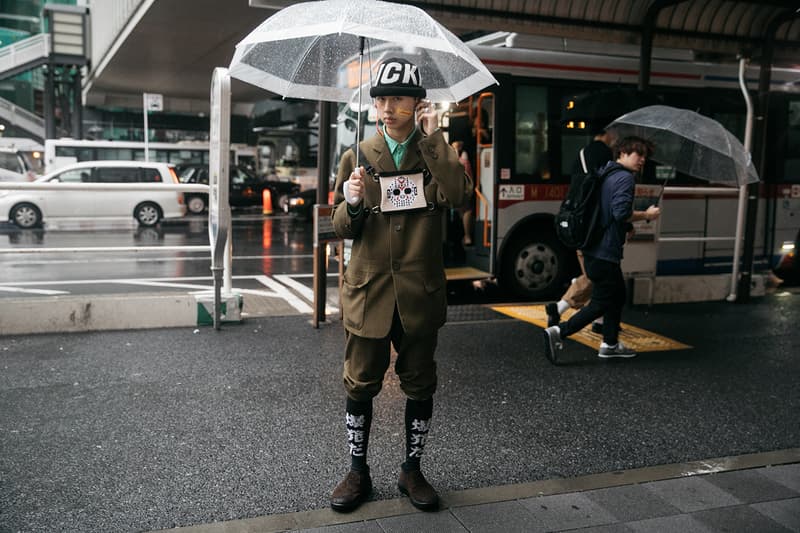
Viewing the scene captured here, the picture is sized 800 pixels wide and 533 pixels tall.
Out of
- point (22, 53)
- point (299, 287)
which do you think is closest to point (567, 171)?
point (299, 287)

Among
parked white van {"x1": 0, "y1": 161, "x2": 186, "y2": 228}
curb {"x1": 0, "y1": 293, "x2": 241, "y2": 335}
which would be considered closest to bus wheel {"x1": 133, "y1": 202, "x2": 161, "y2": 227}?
parked white van {"x1": 0, "y1": 161, "x2": 186, "y2": 228}

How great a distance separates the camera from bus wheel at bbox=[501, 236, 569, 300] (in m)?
9.21

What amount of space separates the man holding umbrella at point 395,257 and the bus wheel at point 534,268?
5.90m

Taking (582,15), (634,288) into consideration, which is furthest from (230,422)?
(582,15)

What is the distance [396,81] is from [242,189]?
2451 centimetres

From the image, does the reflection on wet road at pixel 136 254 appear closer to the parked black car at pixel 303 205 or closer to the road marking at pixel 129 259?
the road marking at pixel 129 259

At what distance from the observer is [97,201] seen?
19.6m

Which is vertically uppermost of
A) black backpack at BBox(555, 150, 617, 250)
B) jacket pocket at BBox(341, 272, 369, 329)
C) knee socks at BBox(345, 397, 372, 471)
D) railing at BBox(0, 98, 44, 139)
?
railing at BBox(0, 98, 44, 139)

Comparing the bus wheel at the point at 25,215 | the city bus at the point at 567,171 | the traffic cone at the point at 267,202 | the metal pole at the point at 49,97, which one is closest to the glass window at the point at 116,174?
the bus wheel at the point at 25,215

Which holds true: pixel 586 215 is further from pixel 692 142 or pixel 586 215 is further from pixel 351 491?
pixel 351 491

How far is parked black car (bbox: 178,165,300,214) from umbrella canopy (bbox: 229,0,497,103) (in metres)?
21.6

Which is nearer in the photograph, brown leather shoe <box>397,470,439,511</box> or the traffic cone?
brown leather shoe <box>397,470,439,511</box>

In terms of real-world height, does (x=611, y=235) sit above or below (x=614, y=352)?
above

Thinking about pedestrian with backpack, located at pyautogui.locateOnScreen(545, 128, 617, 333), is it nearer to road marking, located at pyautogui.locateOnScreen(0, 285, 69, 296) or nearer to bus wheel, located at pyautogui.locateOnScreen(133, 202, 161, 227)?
road marking, located at pyautogui.locateOnScreen(0, 285, 69, 296)
